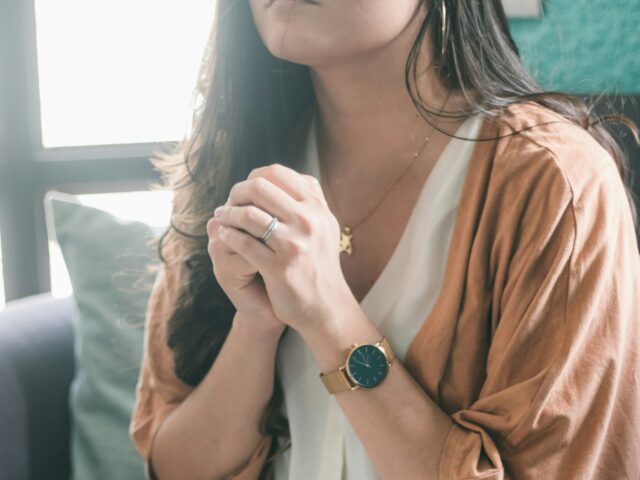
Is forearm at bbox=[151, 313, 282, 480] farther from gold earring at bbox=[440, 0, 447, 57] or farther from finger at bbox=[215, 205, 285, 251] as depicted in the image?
gold earring at bbox=[440, 0, 447, 57]

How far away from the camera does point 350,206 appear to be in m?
1.00

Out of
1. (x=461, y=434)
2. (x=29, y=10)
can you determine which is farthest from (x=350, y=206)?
(x=29, y=10)

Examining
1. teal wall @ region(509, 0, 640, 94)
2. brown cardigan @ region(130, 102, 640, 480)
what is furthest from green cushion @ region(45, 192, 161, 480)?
teal wall @ region(509, 0, 640, 94)

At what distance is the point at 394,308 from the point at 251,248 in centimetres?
19

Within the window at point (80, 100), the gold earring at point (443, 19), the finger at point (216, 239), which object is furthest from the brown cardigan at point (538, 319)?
the window at point (80, 100)

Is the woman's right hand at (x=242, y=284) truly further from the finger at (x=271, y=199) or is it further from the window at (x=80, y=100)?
the window at (x=80, y=100)

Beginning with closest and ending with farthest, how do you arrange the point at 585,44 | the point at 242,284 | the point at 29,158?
the point at 242,284 → the point at 585,44 → the point at 29,158

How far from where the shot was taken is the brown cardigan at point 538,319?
28.8 inches

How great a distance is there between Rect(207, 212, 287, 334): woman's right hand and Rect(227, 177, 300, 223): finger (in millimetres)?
64

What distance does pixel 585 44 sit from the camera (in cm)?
143

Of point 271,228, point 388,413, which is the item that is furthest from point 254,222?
point 388,413

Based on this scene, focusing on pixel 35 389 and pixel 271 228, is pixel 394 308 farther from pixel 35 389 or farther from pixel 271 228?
pixel 35 389

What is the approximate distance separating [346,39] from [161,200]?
3.55 feet

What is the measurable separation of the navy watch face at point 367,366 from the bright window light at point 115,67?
114 centimetres
